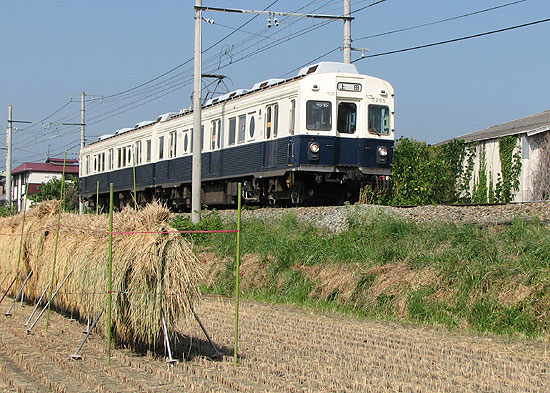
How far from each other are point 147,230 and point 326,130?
11.3 meters

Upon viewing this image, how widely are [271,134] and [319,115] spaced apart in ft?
5.49

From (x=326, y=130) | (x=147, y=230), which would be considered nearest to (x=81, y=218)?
(x=147, y=230)

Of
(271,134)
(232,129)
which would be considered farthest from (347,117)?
(232,129)

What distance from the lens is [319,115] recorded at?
794 inches

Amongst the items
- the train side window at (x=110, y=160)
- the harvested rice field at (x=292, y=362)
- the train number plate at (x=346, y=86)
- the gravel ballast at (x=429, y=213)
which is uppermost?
the train number plate at (x=346, y=86)

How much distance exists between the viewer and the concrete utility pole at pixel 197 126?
21.4 m

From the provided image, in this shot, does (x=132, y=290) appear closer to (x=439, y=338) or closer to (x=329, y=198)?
(x=439, y=338)

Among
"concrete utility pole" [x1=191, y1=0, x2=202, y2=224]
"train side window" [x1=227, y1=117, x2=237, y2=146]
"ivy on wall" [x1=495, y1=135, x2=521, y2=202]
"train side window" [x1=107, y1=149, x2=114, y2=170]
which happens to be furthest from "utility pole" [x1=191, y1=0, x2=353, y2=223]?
"train side window" [x1=107, y1=149, x2=114, y2=170]

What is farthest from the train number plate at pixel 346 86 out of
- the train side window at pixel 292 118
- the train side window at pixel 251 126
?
the train side window at pixel 251 126

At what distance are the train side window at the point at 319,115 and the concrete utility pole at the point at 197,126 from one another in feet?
10.3

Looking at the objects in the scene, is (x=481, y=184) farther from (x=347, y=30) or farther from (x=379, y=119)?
(x=347, y=30)

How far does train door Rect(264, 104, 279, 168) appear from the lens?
2105 centimetres

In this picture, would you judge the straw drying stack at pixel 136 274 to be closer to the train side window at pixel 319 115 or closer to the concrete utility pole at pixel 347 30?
the train side window at pixel 319 115

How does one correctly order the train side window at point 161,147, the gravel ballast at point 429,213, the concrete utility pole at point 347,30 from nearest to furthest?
the gravel ballast at point 429,213 → the concrete utility pole at point 347,30 → the train side window at point 161,147
